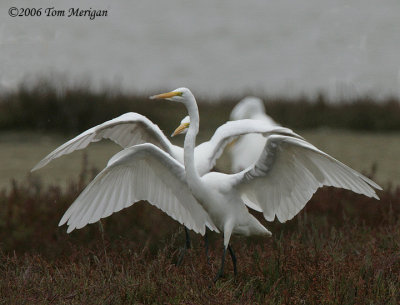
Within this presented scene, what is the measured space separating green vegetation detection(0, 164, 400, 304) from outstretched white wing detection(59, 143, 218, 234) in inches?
7.7

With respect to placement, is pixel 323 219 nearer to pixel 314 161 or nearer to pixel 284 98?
pixel 314 161

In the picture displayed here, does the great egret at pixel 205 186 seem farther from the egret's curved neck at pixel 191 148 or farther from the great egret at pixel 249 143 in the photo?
the great egret at pixel 249 143

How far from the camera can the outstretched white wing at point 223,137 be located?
4078 millimetres

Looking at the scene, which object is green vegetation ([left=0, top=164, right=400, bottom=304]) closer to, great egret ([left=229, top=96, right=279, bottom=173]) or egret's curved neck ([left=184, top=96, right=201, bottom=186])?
egret's curved neck ([left=184, top=96, right=201, bottom=186])

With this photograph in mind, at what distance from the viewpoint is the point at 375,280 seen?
3.74 m

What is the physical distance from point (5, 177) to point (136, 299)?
4.26 meters

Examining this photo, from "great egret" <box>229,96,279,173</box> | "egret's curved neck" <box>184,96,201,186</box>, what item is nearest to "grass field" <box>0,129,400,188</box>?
"great egret" <box>229,96,279,173</box>

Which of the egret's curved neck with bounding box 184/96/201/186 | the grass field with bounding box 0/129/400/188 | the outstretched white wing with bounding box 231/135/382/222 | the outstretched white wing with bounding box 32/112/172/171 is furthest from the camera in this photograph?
the grass field with bounding box 0/129/400/188

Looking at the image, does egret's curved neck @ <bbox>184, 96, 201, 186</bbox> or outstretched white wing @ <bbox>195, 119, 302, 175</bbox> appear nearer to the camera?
egret's curved neck @ <bbox>184, 96, 201, 186</bbox>

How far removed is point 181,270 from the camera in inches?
163

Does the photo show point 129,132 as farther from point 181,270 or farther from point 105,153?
point 105,153

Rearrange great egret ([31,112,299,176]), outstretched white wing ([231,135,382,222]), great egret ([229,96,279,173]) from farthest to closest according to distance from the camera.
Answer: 1. great egret ([229,96,279,173])
2. great egret ([31,112,299,176])
3. outstretched white wing ([231,135,382,222])

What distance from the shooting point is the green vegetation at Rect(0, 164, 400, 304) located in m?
3.55

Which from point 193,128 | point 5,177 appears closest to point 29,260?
point 193,128
